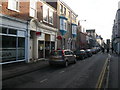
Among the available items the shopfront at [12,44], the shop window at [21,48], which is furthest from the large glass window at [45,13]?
the shop window at [21,48]

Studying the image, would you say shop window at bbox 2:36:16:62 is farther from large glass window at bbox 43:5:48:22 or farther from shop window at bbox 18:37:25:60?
large glass window at bbox 43:5:48:22

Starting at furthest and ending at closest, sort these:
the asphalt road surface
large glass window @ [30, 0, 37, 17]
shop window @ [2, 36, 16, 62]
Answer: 1. large glass window @ [30, 0, 37, 17]
2. shop window @ [2, 36, 16, 62]
3. the asphalt road surface

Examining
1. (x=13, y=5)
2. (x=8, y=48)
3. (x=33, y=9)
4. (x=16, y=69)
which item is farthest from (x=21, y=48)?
(x=33, y=9)

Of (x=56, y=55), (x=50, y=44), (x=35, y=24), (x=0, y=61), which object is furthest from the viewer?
(x=50, y=44)

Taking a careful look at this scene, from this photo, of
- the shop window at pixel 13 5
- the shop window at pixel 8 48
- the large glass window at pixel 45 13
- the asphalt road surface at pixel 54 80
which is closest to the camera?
the asphalt road surface at pixel 54 80

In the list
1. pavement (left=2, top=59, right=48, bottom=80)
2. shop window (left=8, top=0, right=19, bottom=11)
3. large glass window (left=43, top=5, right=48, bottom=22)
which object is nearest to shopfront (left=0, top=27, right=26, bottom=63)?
pavement (left=2, top=59, right=48, bottom=80)

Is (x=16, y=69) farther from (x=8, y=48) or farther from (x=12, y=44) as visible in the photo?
(x=12, y=44)

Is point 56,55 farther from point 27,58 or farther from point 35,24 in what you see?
point 35,24

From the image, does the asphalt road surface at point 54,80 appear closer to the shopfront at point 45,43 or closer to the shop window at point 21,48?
the shop window at point 21,48

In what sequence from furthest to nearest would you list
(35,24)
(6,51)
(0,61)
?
(35,24) → (6,51) → (0,61)

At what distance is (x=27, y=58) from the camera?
15.6m

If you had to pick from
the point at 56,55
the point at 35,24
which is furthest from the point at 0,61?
the point at 35,24

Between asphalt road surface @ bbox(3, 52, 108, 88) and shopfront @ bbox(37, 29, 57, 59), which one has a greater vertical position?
shopfront @ bbox(37, 29, 57, 59)

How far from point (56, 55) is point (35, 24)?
5.27 m
